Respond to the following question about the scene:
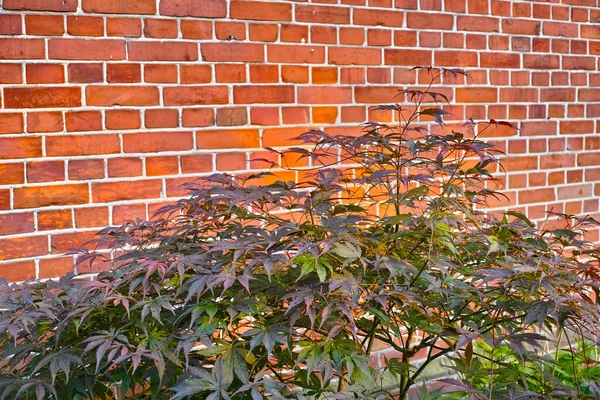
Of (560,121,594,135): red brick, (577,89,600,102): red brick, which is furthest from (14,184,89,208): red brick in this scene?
(577,89,600,102): red brick

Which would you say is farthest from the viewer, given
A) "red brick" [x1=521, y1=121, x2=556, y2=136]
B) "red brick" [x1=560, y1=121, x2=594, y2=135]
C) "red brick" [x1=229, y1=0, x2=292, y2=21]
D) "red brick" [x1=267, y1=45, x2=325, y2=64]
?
"red brick" [x1=560, y1=121, x2=594, y2=135]

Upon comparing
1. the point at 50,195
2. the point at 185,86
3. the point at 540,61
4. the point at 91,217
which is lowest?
the point at 91,217

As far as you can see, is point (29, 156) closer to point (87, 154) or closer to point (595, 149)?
point (87, 154)

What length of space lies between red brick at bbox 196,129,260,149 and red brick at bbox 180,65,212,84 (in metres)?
0.22

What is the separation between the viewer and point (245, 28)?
3244 mm

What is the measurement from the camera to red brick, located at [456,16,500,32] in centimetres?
387

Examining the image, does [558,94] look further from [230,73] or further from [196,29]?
[196,29]

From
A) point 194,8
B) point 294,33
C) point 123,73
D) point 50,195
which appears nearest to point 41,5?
point 123,73

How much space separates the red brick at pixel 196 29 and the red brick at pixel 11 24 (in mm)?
651

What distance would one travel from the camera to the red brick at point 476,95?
3896mm

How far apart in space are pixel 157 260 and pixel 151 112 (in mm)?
1326

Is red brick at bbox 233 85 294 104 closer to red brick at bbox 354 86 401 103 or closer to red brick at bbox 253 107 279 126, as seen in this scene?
red brick at bbox 253 107 279 126

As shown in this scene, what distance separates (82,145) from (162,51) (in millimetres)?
514

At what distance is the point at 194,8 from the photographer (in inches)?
123
